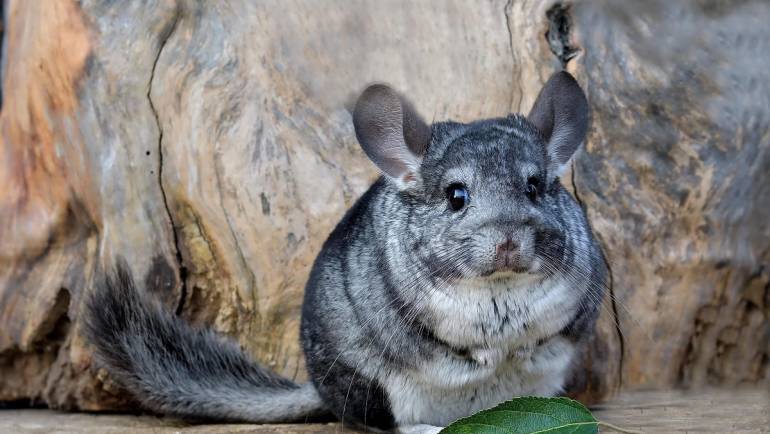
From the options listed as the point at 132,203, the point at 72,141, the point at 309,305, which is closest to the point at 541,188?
the point at 309,305

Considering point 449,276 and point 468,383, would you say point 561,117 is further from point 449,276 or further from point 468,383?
point 468,383

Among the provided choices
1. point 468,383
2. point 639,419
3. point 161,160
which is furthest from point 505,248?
point 161,160

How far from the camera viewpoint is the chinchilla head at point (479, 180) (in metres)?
3.46

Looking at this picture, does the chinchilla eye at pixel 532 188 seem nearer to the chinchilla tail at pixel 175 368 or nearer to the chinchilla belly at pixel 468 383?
the chinchilla belly at pixel 468 383

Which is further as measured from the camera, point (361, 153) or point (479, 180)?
point (361, 153)

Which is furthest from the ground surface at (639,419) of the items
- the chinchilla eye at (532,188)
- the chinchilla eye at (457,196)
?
the chinchilla eye at (457,196)

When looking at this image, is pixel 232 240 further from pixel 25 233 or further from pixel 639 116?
pixel 639 116

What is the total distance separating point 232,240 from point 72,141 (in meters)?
0.91

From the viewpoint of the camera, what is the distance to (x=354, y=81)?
487 cm

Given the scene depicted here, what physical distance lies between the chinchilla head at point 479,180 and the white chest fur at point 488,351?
0.13 meters

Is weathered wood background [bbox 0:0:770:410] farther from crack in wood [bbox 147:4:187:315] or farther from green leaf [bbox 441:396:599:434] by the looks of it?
green leaf [bbox 441:396:599:434]

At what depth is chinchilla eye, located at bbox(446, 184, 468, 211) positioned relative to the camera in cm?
360

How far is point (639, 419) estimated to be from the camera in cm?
388

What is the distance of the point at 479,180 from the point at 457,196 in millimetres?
96
